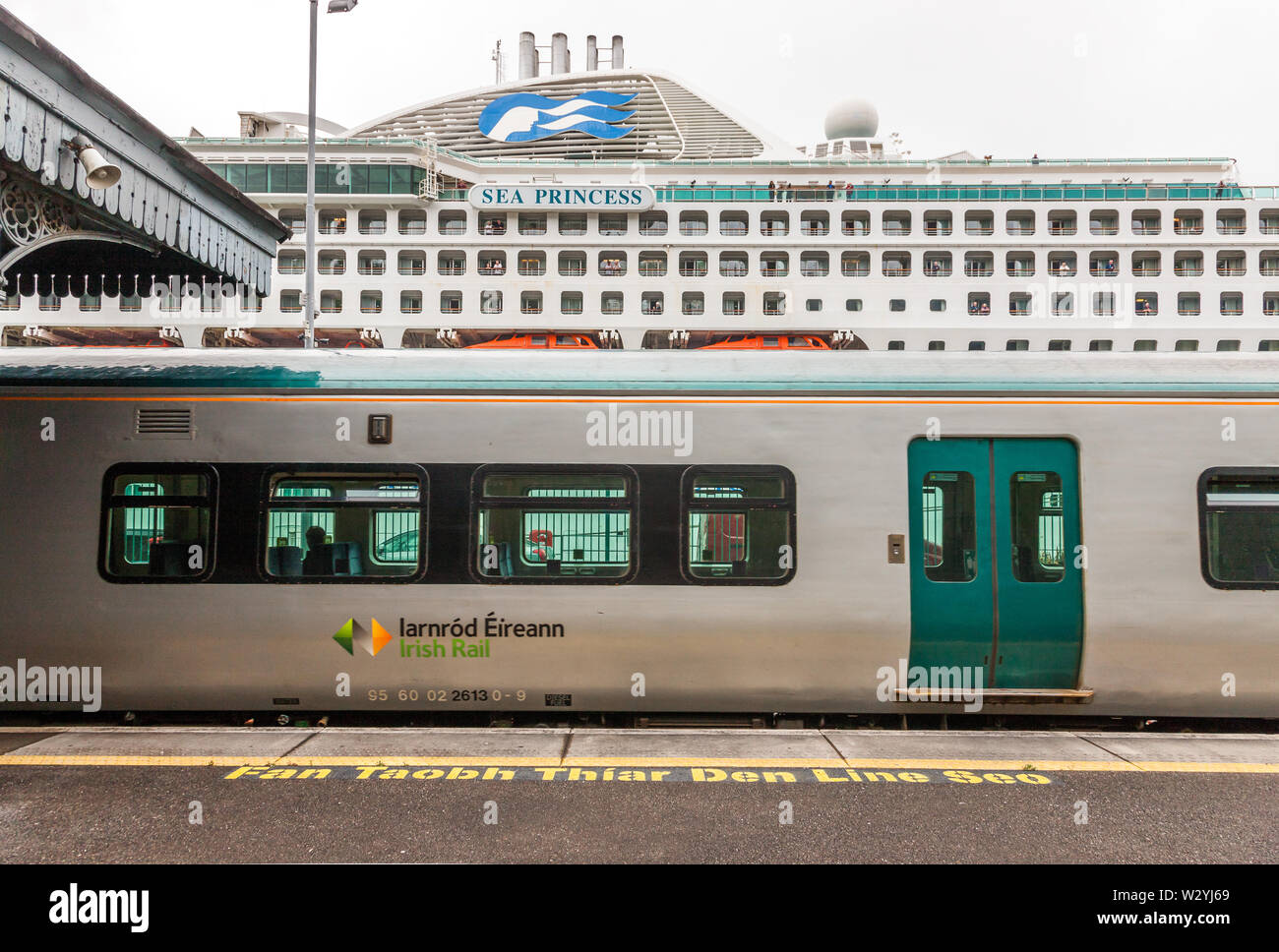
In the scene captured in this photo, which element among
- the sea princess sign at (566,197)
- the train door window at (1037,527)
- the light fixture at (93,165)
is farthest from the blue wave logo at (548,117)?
the train door window at (1037,527)

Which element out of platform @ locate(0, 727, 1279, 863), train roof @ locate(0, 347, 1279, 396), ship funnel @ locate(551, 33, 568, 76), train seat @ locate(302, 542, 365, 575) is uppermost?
ship funnel @ locate(551, 33, 568, 76)

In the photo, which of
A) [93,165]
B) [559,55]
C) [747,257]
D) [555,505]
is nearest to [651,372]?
[555,505]

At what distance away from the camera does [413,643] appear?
5828mm

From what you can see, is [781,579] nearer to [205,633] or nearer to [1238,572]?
[1238,572]

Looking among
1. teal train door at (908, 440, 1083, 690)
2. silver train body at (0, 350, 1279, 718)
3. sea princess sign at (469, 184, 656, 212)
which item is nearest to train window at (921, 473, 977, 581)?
teal train door at (908, 440, 1083, 690)

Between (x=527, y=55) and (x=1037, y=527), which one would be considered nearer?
(x=1037, y=527)

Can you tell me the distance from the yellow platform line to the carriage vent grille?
236 centimetres

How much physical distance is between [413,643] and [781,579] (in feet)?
9.30

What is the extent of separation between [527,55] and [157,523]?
7398 cm

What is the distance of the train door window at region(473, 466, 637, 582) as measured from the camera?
5.88 m

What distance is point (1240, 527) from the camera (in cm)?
580

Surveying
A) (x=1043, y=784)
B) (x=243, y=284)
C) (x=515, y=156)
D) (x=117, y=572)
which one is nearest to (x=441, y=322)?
(x=515, y=156)

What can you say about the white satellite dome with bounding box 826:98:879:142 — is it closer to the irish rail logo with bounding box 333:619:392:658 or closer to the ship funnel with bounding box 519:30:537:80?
the ship funnel with bounding box 519:30:537:80

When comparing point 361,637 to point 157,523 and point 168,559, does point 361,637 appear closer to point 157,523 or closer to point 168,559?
point 168,559
